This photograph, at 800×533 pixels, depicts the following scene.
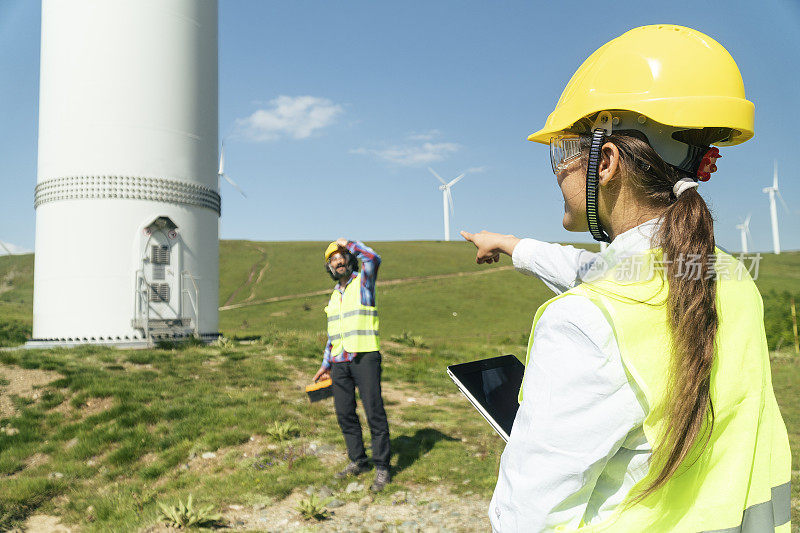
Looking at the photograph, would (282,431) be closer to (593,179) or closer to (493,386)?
(493,386)

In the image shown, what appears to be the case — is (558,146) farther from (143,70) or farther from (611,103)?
(143,70)

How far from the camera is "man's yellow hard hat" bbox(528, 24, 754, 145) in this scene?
145 cm

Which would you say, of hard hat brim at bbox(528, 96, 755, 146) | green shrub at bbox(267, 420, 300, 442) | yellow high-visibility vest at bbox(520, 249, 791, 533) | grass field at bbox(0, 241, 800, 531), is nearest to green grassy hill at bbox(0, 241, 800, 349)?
grass field at bbox(0, 241, 800, 531)

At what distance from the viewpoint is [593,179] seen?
60.5 inches

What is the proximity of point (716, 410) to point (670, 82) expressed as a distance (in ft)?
2.65

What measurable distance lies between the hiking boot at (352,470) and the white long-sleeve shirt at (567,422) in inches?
278

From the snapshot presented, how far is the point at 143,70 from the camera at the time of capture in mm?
16094

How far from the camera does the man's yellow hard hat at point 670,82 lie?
1454 millimetres

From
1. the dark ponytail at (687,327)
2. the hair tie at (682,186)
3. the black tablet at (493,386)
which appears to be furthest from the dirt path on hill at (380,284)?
the dark ponytail at (687,327)

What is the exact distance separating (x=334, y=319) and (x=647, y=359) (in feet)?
23.9

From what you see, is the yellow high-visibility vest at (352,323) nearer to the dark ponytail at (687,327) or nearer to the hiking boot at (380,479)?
the hiking boot at (380,479)

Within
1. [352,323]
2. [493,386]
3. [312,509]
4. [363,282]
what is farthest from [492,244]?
[363,282]

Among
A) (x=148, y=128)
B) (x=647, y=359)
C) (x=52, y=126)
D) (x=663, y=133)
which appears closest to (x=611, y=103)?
(x=663, y=133)

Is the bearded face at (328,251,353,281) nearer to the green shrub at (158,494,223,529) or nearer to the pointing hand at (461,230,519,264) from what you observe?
the green shrub at (158,494,223,529)
